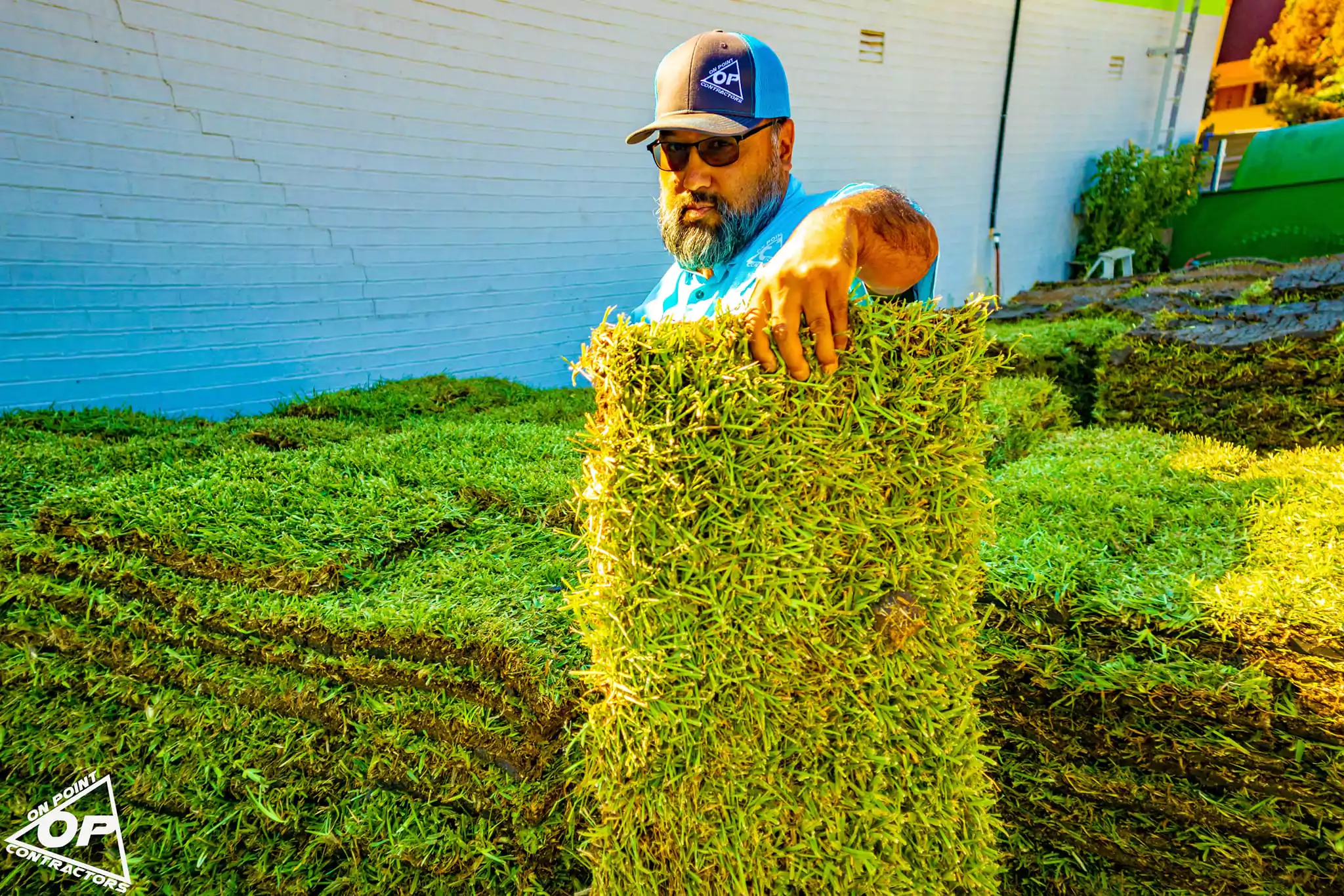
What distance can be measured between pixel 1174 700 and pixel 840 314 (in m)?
1.33

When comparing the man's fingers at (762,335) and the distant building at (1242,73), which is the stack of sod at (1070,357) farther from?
the distant building at (1242,73)

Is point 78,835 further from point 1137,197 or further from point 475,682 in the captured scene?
point 1137,197

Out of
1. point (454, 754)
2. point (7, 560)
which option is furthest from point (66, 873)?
point (454, 754)

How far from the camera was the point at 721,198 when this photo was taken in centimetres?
175

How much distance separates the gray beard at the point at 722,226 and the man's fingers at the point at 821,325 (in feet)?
2.65

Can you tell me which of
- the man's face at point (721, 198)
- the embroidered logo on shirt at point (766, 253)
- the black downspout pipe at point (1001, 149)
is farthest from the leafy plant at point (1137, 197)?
the embroidered logo on shirt at point (766, 253)

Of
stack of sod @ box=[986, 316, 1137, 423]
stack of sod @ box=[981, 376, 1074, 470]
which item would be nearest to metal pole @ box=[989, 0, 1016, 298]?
stack of sod @ box=[986, 316, 1137, 423]

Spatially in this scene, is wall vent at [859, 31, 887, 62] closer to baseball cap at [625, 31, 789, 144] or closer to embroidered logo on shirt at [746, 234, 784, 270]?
baseball cap at [625, 31, 789, 144]

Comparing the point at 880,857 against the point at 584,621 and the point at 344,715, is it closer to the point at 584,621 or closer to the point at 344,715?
the point at 584,621

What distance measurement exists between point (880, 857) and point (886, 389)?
99 centimetres

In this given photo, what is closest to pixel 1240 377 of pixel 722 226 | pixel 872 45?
pixel 722 226

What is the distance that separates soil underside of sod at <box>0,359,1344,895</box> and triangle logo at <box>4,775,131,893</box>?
5 cm

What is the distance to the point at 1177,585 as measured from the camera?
1.65m

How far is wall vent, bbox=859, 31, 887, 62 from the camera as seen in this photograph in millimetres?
7465
